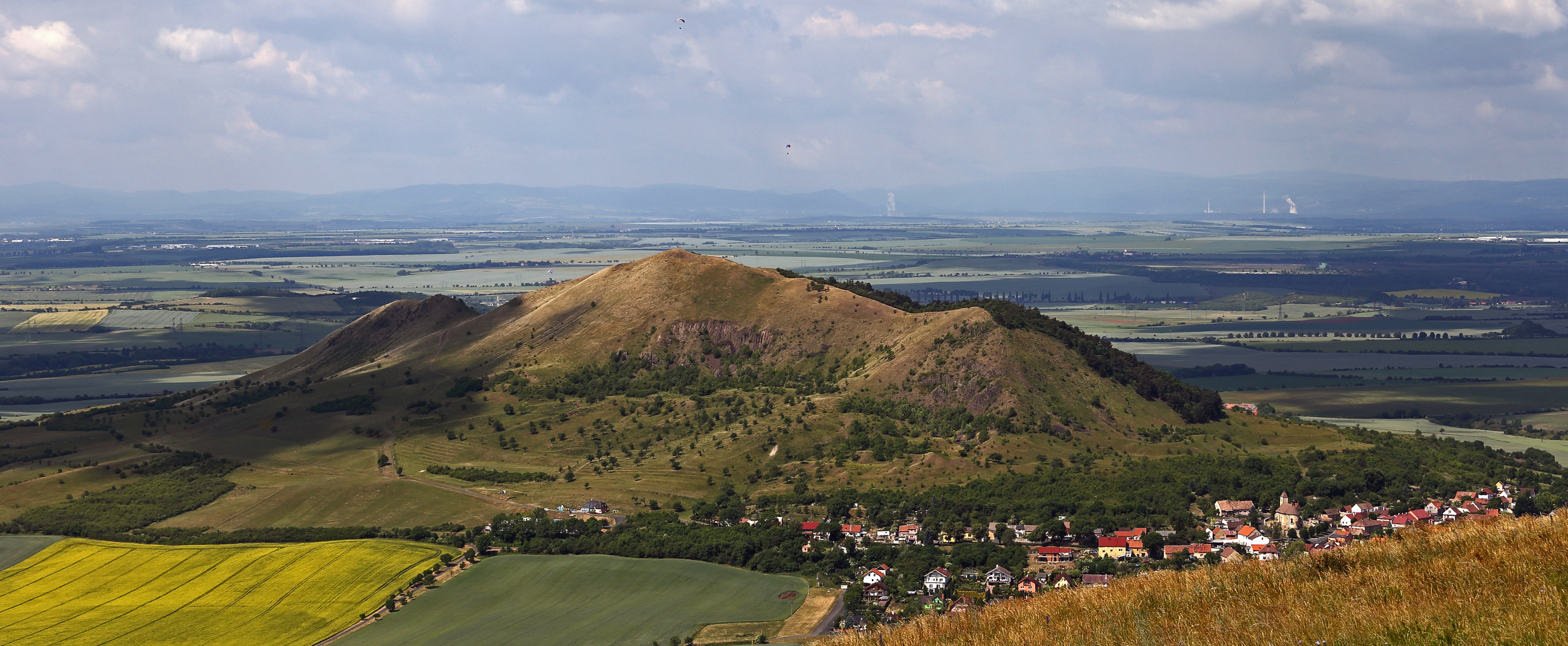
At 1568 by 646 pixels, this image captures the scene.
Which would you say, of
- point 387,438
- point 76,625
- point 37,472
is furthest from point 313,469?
point 76,625

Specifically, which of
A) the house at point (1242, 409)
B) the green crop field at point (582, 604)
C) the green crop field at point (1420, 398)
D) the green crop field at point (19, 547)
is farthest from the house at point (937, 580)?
the green crop field at point (1420, 398)

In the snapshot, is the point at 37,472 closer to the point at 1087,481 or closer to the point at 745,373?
the point at 745,373

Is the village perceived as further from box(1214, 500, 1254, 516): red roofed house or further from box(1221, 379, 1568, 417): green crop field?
box(1221, 379, 1568, 417): green crop field

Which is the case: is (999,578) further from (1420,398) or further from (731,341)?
(1420,398)

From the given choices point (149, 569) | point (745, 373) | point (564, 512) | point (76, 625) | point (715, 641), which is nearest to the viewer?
point (715, 641)

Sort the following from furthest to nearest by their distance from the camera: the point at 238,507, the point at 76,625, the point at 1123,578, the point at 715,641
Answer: the point at 238,507 < the point at 76,625 < the point at 715,641 < the point at 1123,578

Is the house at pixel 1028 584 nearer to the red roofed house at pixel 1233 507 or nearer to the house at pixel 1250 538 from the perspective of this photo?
the house at pixel 1250 538
